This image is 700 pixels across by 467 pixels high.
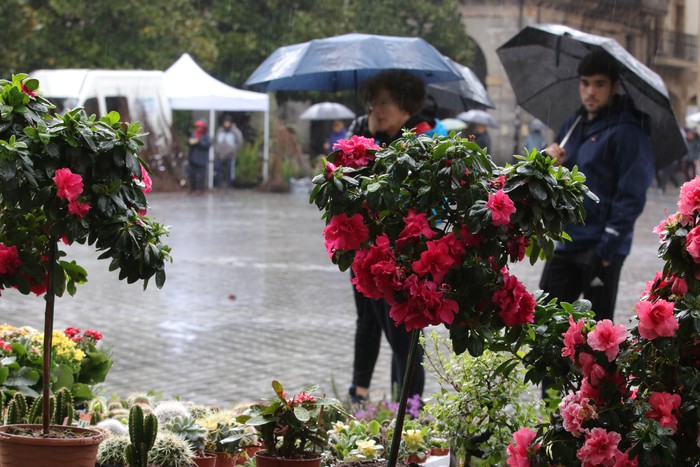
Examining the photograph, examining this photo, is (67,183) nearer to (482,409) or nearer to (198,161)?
(482,409)

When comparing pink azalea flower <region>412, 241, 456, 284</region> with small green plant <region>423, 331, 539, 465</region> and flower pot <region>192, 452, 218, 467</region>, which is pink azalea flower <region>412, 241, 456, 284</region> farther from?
flower pot <region>192, 452, 218, 467</region>

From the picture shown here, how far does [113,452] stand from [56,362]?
135 cm

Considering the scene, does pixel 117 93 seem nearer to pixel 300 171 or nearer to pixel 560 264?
pixel 300 171

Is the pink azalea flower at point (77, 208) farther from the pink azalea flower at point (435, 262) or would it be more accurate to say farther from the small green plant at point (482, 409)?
the small green plant at point (482, 409)

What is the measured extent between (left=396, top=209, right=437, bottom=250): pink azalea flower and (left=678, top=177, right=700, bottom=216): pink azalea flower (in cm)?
67

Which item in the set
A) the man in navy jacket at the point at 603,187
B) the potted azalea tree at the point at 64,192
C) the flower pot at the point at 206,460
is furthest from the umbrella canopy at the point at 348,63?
the potted azalea tree at the point at 64,192

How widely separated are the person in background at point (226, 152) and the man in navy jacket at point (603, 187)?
1042 inches

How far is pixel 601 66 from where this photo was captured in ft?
19.6

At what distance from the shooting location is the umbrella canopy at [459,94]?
8562mm

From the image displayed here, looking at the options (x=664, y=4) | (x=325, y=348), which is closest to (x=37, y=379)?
(x=325, y=348)

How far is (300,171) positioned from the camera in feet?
120

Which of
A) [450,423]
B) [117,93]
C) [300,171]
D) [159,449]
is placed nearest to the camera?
[159,449]

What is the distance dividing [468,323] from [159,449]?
1.08 metres

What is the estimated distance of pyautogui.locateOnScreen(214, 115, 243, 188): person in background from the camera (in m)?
32.2
